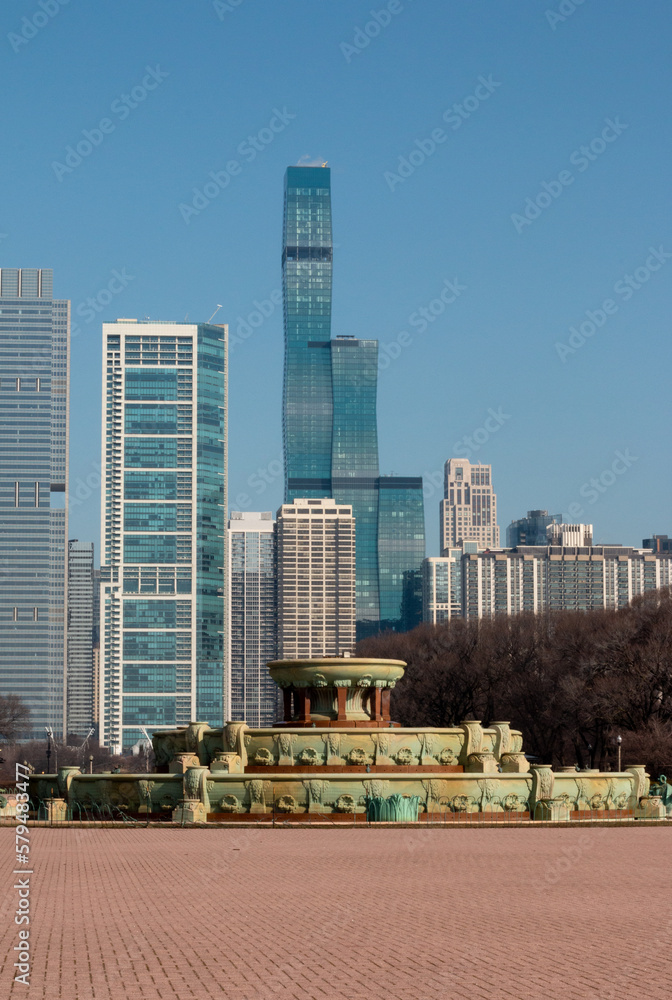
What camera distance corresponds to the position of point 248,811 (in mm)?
40406

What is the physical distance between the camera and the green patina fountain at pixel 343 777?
40.5 m

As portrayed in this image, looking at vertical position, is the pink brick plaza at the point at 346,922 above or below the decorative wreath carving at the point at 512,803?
above

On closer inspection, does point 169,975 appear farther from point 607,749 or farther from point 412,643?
point 412,643

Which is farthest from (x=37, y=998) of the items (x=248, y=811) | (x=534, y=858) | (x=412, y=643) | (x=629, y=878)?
(x=412, y=643)

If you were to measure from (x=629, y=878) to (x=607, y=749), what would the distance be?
5728 cm

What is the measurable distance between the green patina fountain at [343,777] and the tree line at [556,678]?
22648mm

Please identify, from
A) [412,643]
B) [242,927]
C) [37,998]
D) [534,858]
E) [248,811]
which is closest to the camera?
[37,998]

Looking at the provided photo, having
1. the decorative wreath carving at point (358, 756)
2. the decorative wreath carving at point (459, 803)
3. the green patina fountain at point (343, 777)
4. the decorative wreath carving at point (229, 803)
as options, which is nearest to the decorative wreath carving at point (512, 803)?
the green patina fountain at point (343, 777)

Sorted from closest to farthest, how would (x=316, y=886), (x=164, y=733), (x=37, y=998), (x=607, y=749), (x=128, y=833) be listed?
(x=37, y=998), (x=316, y=886), (x=128, y=833), (x=164, y=733), (x=607, y=749)

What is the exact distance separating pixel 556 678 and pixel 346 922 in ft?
233

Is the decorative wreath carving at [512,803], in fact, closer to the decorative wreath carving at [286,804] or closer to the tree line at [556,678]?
the decorative wreath carving at [286,804]

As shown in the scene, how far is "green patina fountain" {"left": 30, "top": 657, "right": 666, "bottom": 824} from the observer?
133 ft

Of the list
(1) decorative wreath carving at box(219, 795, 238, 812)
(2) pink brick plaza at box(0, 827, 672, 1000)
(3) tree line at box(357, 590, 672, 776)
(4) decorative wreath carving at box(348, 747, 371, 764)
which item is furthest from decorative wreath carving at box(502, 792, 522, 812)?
(3) tree line at box(357, 590, 672, 776)

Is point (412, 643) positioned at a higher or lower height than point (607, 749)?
higher
